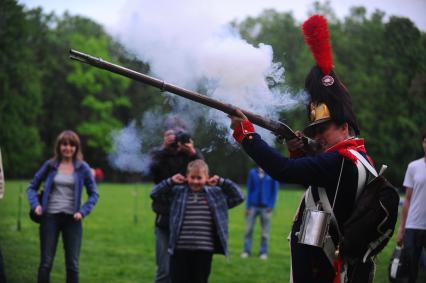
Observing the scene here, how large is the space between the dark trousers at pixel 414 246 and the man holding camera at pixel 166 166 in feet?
8.81

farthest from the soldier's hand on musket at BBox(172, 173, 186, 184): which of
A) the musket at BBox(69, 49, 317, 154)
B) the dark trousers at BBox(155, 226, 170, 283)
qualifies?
the musket at BBox(69, 49, 317, 154)

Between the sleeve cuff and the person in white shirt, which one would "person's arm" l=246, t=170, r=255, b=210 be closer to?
the person in white shirt

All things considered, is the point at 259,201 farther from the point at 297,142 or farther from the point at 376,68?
the point at 376,68

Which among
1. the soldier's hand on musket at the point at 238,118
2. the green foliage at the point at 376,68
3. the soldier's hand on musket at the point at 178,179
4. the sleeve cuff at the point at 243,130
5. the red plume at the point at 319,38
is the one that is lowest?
the soldier's hand on musket at the point at 178,179

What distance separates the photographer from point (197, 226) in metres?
6.84

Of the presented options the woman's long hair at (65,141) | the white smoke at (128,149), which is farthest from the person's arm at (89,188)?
the white smoke at (128,149)

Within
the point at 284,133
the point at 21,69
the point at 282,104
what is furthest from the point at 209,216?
the point at 21,69

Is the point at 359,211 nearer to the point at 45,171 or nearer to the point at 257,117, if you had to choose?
the point at 257,117

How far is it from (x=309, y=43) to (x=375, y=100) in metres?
32.1

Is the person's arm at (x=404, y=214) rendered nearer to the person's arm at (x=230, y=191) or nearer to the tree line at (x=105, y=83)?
the person's arm at (x=230, y=191)

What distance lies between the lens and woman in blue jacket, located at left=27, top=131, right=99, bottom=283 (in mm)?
7438

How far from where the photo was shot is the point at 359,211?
13.1ft

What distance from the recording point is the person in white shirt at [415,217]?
7.46m

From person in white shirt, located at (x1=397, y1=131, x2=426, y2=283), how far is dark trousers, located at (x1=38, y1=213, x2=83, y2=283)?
3.96m
